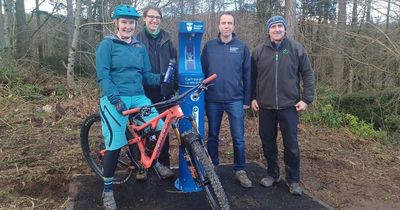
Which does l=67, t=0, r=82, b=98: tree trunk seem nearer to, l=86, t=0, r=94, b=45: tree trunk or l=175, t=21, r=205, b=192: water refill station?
l=86, t=0, r=94, b=45: tree trunk

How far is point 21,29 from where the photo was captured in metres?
14.1

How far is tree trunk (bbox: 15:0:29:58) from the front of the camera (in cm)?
1377

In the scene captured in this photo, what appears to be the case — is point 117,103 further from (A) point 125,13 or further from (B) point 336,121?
(B) point 336,121

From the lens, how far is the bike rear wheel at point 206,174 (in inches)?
125

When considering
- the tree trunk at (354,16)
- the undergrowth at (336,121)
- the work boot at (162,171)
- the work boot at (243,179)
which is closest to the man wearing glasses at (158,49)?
the work boot at (162,171)

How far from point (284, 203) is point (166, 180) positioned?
131 centimetres

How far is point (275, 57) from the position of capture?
407 cm

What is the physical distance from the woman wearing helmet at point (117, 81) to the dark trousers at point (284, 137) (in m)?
1.25

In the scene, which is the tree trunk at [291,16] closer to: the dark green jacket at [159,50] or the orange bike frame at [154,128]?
the dark green jacket at [159,50]

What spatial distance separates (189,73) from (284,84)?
3.26 feet

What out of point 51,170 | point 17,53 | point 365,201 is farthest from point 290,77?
point 17,53

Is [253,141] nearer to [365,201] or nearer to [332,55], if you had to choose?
[365,201]

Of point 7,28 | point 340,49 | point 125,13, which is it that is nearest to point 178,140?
point 125,13

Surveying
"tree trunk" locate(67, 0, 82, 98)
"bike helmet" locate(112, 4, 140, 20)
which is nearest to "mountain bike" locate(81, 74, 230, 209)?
"bike helmet" locate(112, 4, 140, 20)
